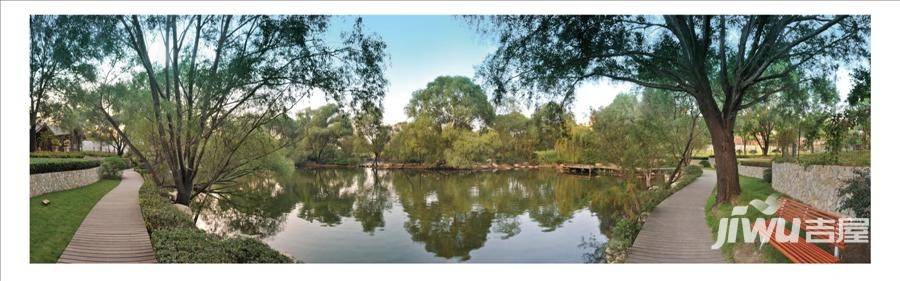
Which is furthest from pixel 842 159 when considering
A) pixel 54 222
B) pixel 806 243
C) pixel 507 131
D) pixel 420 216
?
pixel 54 222

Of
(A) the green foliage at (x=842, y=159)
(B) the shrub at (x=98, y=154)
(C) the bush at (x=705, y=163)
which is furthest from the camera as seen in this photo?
(C) the bush at (x=705, y=163)

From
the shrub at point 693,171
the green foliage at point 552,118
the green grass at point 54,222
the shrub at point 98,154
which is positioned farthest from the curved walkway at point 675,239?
the shrub at point 98,154

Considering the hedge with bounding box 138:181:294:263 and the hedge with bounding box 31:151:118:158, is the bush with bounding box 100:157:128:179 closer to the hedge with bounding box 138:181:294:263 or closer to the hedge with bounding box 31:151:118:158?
the hedge with bounding box 31:151:118:158

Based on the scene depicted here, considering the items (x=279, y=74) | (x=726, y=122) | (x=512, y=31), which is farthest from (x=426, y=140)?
(x=726, y=122)

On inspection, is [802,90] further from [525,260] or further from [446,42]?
[446,42]

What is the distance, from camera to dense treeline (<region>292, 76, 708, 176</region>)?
25.1 ft

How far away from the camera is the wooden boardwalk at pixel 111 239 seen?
4.70 meters

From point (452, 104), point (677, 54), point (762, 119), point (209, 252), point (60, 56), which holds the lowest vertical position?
point (209, 252)

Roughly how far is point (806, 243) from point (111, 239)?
7.17 meters

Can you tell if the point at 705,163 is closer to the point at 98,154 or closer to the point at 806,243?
the point at 806,243

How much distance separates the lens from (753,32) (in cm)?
644

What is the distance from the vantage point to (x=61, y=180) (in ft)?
Result: 23.6

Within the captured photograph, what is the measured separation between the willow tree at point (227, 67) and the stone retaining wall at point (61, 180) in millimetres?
1058

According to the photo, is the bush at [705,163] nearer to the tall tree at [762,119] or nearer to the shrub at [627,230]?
the tall tree at [762,119]
